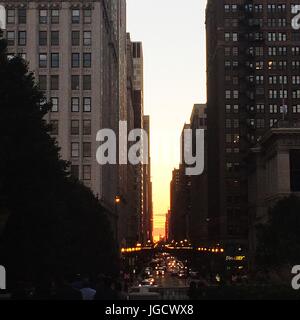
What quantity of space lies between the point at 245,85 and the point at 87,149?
64670mm

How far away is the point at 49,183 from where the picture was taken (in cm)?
4281

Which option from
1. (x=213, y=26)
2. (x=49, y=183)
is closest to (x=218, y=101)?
(x=213, y=26)

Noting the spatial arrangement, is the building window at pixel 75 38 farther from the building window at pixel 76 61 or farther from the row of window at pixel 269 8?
the row of window at pixel 269 8

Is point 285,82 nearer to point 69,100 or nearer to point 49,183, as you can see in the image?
point 69,100

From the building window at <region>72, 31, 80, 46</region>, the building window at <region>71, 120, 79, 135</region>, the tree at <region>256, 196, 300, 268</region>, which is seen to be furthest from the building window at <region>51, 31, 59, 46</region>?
the tree at <region>256, 196, 300, 268</region>

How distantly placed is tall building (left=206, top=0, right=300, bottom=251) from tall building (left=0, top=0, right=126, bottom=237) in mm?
58027

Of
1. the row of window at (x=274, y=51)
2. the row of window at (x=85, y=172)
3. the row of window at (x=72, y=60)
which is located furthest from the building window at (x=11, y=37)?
the row of window at (x=274, y=51)

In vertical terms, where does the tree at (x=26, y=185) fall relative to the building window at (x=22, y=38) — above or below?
below

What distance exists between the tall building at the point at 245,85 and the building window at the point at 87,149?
5834 centimetres

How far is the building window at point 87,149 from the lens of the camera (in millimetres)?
108875

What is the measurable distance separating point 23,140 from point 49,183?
174 inches

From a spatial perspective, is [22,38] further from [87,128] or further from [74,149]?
[74,149]

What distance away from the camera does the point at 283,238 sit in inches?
2721

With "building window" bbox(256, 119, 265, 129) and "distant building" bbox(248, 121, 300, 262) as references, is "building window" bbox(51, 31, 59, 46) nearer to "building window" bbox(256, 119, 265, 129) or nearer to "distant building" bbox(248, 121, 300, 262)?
"distant building" bbox(248, 121, 300, 262)
